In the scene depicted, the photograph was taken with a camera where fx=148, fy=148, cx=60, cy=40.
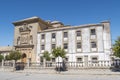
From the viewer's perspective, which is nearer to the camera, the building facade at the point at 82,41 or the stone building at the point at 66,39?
the building facade at the point at 82,41

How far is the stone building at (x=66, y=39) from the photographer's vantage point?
88.6 feet

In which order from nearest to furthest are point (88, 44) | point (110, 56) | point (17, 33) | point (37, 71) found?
point (37, 71) → point (110, 56) → point (88, 44) → point (17, 33)

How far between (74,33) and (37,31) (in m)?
8.64

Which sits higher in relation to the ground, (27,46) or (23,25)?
(23,25)

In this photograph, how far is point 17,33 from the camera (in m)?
35.8

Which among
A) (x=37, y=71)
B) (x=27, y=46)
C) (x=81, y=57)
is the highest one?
(x=27, y=46)

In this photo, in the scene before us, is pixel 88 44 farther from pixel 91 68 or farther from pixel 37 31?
pixel 37 31

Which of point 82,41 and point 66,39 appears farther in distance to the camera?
point 66,39

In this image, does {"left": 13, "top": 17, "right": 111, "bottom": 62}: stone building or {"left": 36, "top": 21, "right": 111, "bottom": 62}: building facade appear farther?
{"left": 13, "top": 17, "right": 111, "bottom": 62}: stone building

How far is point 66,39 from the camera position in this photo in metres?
29.9

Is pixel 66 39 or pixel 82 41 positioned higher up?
pixel 66 39

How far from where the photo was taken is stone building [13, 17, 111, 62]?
88.6 feet

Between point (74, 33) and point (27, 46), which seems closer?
point (74, 33)

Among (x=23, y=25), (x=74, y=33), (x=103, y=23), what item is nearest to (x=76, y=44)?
(x=74, y=33)
